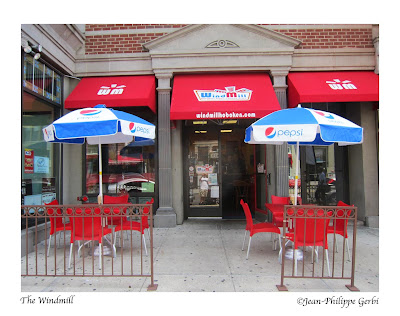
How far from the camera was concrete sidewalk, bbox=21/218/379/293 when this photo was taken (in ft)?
12.5

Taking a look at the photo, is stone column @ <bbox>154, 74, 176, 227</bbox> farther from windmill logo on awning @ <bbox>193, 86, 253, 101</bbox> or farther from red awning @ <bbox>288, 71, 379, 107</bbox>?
red awning @ <bbox>288, 71, 379, 107</bbox>

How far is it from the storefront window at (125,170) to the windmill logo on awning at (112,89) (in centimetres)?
149

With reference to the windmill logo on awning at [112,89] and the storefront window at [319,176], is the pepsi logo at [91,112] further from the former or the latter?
the storefront window at [319,176]

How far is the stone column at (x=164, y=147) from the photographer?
7.47 meters

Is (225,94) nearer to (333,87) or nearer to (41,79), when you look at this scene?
(333,87)

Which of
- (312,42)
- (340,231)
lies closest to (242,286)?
(340,231)

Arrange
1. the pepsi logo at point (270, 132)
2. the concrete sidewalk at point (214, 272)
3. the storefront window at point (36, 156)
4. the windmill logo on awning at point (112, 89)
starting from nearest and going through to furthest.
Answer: the concrete sidewalk at point (214, 272), the pepsi logo at point (270, 132), the storefront window at point (36, 156), the windmill logo on awning at point (112, 89)

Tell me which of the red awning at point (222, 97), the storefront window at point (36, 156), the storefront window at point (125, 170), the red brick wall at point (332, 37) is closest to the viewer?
the storefront window at point (36, 156)

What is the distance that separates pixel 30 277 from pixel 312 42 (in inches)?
324

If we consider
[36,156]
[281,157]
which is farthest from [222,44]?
[36,156]

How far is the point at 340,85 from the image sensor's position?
7133mm

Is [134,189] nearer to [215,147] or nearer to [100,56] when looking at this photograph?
[215,147]

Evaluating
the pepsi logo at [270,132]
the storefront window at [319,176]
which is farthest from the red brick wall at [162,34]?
the pepsi logo at [270,132]

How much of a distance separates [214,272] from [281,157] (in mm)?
4053
